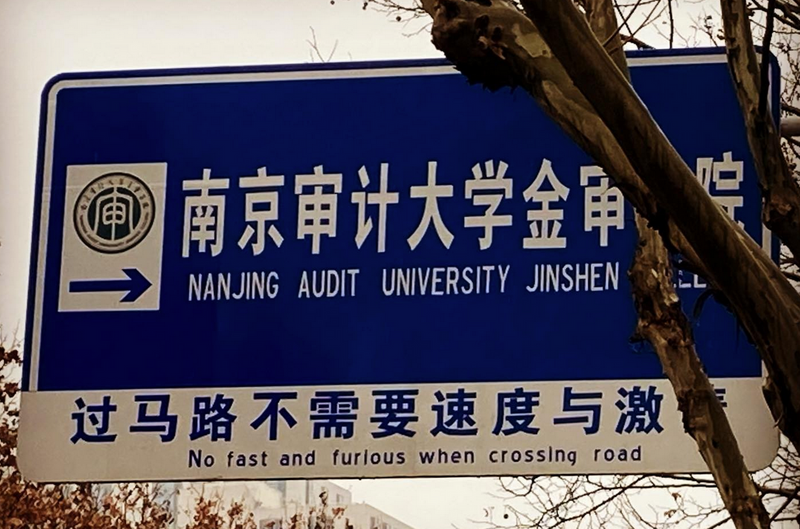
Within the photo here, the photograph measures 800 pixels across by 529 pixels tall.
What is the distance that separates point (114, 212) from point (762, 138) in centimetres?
148

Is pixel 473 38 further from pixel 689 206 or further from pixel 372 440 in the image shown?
pixel 372 440

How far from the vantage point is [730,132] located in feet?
10.8

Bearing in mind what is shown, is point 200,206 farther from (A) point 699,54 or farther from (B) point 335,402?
(A) point 699,54

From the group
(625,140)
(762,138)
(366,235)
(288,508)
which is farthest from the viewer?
(288,508)

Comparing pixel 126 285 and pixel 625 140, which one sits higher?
pixel 126 285

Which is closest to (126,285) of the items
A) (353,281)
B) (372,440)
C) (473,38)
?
(353,281)

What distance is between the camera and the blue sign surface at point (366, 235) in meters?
3.21

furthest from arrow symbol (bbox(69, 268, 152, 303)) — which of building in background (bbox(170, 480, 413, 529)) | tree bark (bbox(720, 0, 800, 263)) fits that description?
building in background (bbox(170, 480, 413, 529))

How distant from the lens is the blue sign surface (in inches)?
126

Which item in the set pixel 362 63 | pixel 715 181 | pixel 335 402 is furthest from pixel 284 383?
pixel 715 181

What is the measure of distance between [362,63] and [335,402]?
2.61ft

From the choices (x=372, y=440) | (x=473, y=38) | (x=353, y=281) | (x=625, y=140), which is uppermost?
(x=473, y=38)

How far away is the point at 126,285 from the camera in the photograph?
3.37 m

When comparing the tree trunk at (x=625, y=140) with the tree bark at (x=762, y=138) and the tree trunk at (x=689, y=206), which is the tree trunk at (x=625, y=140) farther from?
the tree bark at (x=762, y=138)
